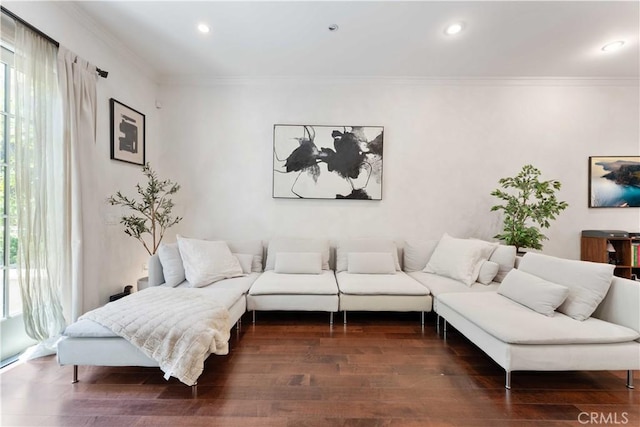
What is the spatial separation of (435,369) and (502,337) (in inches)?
21.6

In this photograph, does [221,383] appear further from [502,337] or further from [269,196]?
[269,196]

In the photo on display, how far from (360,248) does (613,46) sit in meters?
3.47

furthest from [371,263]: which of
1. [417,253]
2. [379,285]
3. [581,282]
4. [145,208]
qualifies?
[145,208]

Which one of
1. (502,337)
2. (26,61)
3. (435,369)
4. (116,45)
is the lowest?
(435,369)

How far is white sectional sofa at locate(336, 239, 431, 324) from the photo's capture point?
282 cm

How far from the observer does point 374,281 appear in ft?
9.87

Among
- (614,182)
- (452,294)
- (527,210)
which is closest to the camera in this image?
(452,294)

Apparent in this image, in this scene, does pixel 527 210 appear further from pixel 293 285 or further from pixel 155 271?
pixel 155 271

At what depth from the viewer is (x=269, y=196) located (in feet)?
12.3

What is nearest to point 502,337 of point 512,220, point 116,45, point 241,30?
point 512,220

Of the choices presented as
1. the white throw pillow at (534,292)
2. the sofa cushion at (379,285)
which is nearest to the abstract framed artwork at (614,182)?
the white throw pillow at (534,292)

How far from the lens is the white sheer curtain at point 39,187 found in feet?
6.64

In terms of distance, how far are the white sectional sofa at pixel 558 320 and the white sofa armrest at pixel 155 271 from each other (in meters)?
2.88

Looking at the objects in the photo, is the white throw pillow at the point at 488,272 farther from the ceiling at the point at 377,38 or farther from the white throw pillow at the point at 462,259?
the ceiling at the point at 377,38
